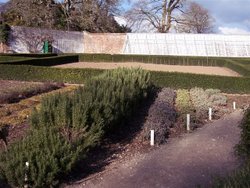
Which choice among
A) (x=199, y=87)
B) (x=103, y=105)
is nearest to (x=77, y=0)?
(x=199, y=87)

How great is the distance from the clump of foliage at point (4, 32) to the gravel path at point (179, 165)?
82.1ft

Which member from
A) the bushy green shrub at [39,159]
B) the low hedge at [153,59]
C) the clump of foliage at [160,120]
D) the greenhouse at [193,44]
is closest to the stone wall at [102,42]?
the greenhouse at [193,44]

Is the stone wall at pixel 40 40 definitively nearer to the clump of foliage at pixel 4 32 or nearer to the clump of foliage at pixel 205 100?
the clump of foliage at pixel 4 32

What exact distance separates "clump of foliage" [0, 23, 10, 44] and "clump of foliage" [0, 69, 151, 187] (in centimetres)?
2322

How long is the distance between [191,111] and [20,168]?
19.4 ft

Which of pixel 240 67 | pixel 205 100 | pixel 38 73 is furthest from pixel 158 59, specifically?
pixel 205 100

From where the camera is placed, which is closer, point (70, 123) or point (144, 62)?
point (70, 123)

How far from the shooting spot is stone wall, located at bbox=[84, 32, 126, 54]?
37781mm

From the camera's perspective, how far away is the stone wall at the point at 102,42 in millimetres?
37781

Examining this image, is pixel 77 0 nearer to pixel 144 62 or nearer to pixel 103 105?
pixel 144 62

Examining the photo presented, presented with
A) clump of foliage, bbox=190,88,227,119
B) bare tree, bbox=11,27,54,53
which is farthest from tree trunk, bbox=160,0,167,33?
clump of foliage, bbox=190,88,227,119

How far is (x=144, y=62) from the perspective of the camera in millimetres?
31531

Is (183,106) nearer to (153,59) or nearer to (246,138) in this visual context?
(246,138)

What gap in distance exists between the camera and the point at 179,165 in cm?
680
